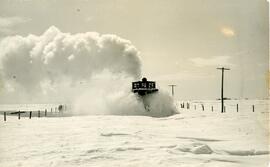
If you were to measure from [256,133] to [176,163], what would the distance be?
8731 millimetres

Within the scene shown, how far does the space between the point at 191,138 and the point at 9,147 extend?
26.2ft

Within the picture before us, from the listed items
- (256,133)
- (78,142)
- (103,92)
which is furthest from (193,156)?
(103,92)

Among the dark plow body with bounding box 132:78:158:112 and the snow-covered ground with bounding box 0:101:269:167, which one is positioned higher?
the dark plow body with bounding box 132:78:158:112

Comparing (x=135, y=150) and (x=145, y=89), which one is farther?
(x=145, y=89)

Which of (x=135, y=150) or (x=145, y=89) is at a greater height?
(x=145, y=89)

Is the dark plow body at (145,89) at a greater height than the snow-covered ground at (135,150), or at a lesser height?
greater

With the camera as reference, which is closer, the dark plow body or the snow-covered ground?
the snow-covered ground

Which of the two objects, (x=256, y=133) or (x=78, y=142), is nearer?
(x=78, y=142)

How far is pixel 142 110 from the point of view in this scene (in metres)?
45.8

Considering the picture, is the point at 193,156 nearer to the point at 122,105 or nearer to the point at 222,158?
the point at 222,158

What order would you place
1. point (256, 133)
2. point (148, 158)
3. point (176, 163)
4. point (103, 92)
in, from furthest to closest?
point (103, 92)
point (256, 133)
point (148, 158)
point (176, 163)

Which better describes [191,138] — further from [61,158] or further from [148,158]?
[61,158]

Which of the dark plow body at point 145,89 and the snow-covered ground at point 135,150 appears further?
the dark plow body at point 145,89

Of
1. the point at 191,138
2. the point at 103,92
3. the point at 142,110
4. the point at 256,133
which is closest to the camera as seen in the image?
the point at 191,138
